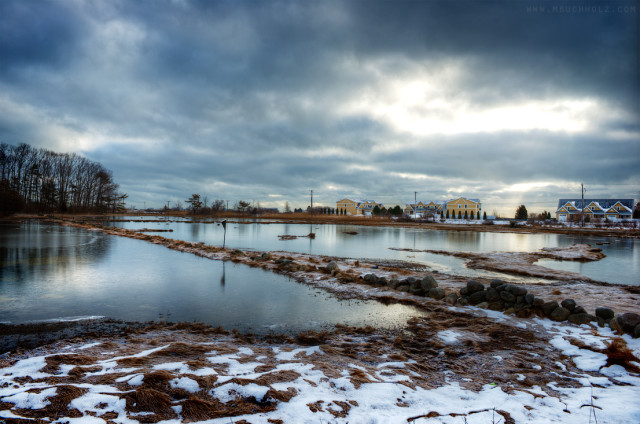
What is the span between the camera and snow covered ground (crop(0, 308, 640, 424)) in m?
3.47

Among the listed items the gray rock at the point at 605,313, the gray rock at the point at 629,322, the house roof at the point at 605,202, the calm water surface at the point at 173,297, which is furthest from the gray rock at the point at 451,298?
the house roof at the point at 605,202

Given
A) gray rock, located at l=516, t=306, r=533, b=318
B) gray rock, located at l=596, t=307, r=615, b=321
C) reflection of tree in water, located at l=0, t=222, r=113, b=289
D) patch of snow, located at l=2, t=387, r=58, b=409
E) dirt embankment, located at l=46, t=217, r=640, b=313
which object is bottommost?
dirt embankment, located at l=46, t=217, r=640, b=313

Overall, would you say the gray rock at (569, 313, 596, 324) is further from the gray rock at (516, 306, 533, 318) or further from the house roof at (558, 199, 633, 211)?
the house roof at (558, 199, 633, 211)

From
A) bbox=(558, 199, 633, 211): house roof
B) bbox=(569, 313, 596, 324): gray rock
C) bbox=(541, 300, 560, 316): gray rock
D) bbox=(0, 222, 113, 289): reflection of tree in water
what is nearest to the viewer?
bbox=(569, 313, 596, 324): gray rock

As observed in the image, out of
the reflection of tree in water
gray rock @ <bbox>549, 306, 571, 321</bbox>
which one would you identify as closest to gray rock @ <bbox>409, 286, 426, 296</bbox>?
gray rock @ <bbox>549, 306, 571, 321</bbox>

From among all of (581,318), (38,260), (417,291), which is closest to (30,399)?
(417,291)

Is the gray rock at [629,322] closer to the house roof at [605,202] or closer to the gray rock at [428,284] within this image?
the gray rock at [428,284]

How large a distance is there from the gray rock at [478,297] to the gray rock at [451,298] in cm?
41

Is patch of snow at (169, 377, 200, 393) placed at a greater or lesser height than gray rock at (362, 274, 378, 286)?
greater

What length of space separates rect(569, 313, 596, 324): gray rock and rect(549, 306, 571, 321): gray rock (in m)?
0.12

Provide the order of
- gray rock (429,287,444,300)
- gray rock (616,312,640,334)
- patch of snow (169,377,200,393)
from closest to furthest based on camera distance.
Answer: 1. patch of snow (169,377,200,393)
2. gray rock (616,312,640,334)
3. gray rock (429,287,444,300)

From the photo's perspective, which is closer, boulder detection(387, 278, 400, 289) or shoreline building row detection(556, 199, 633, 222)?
boulder detection(387, 278, 400, 289)

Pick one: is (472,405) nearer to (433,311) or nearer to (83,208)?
(433,311)

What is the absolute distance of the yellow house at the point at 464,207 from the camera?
343 ft
